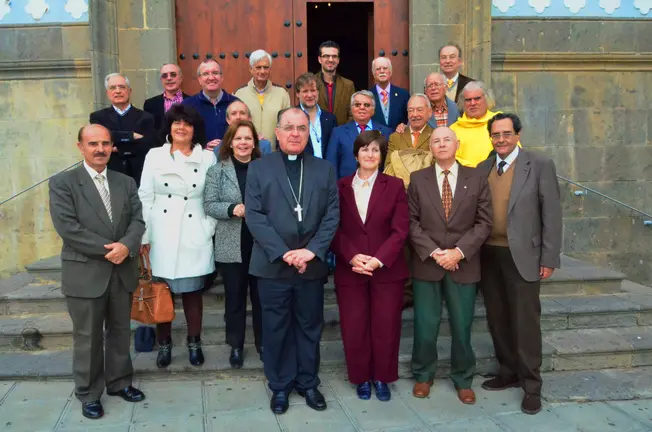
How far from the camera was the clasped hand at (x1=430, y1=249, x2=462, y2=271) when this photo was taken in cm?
369

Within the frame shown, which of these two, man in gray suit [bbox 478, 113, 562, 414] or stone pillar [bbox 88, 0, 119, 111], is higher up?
stone pillar [bbox 88, 0, 119, 111]

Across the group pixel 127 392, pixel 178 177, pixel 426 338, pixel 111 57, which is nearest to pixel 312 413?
pixel 426 338

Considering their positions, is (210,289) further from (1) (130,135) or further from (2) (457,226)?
(2) (457,226)

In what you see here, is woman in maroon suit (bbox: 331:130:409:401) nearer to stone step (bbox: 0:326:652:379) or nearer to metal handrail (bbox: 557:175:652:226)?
stone step (bbox: 0:326:652:379)

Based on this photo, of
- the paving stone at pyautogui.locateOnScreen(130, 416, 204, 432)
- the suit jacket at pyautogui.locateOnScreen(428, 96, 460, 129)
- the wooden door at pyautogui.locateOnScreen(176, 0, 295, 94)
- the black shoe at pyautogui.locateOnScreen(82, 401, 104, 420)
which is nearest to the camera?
the paving stone at pyautogui.locateOnScreen(130, 416, 204, 432)

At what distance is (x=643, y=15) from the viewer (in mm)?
6637

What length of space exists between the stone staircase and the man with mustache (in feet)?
4.04

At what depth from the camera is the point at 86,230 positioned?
3475 millimetres

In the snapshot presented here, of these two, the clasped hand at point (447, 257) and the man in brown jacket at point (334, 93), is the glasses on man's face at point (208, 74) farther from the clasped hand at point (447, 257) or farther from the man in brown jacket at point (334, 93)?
the clasped hand at point (447, 257)

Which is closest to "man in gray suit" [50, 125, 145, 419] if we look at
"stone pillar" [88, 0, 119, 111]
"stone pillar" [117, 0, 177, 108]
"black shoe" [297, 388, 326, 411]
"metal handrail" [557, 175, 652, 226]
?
"black shoe" [297, 388, 326, 411]

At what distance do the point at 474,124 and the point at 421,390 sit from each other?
1.93 m

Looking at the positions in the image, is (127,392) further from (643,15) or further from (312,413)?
(643,15)

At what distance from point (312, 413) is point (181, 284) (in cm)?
121

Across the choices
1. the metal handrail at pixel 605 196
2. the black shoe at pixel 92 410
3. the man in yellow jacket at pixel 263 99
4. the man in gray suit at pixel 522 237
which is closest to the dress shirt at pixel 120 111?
the man in yellow jacket at pixel 263 99
